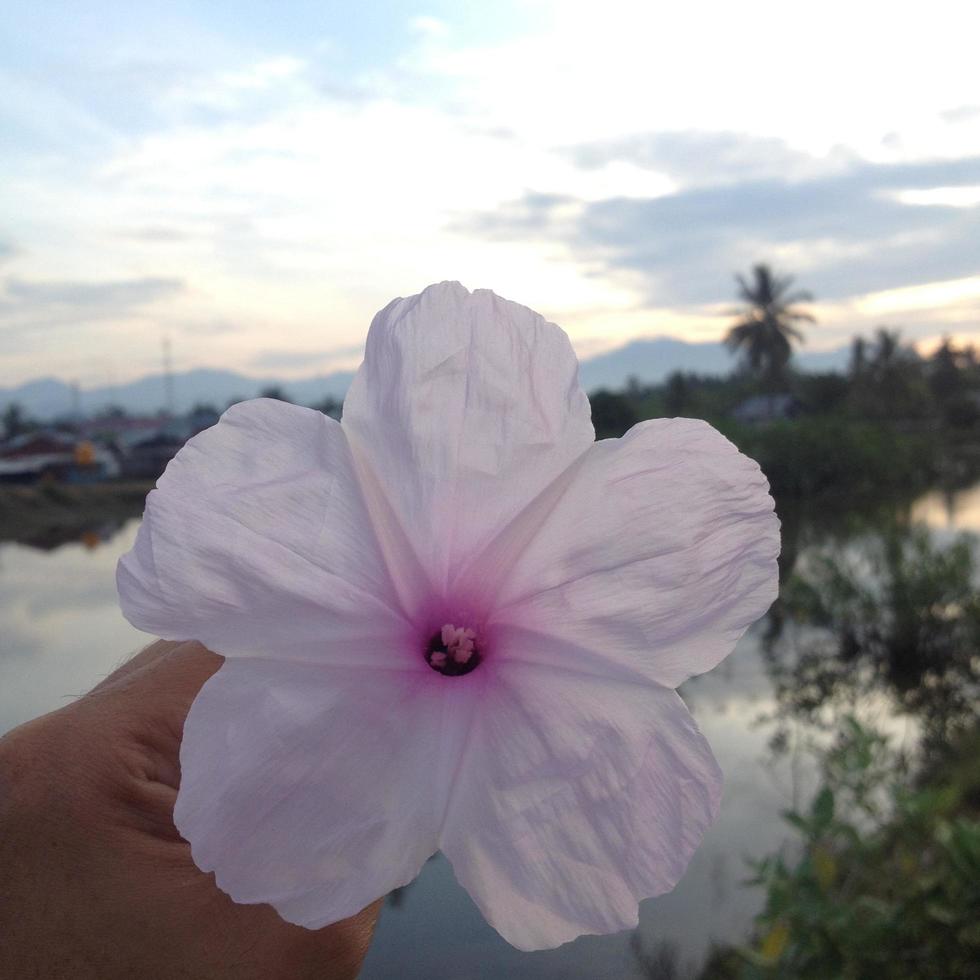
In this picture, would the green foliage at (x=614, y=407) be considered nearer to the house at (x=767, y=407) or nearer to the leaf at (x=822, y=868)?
the leaf at (x=822, y=868)

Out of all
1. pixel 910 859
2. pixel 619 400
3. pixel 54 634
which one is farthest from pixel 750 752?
pixel 619 400

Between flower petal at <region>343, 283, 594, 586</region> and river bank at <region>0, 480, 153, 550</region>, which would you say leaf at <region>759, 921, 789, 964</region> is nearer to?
flower petal at <region>343, 283, 594, 586</region>

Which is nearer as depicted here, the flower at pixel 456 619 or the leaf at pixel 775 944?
the flower at pixel 456 619

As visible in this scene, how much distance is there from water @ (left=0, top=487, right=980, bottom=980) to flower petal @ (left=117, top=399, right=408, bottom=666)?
0.05 meters

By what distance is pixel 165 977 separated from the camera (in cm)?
94

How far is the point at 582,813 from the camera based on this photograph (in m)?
0.67

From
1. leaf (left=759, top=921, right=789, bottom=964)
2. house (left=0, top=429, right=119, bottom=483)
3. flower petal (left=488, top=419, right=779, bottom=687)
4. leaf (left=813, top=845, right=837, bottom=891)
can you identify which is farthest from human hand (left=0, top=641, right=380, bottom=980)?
house (left=0, top=429, right=119, bottom=483)

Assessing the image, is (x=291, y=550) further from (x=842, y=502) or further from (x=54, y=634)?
(x=842, y=502)

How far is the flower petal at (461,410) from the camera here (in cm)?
72

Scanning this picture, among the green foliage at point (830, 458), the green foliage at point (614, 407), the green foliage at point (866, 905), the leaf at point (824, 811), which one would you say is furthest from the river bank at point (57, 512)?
the green foliage at point (614, 407)

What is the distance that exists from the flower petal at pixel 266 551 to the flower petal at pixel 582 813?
0.39 ft

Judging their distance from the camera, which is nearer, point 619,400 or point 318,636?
point 318,636

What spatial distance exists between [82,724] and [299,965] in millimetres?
356

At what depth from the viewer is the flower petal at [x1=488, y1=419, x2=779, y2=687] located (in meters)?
0.70
